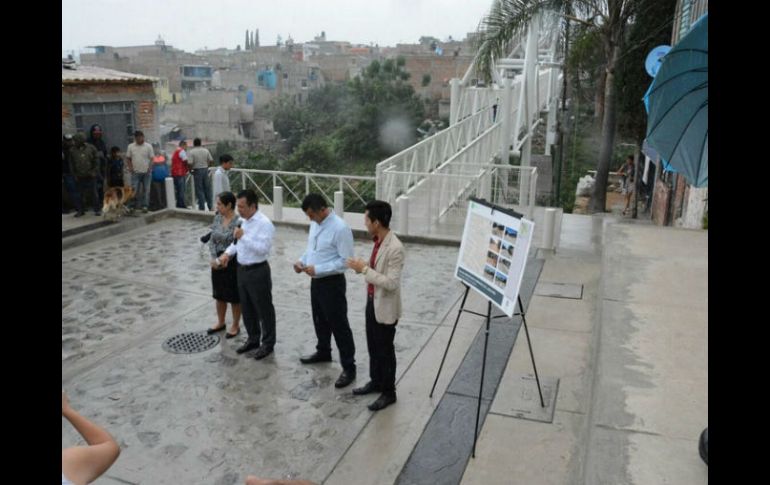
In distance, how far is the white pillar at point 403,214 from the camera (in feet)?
36.0

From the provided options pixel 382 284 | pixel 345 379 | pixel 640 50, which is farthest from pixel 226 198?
pixel 640 50

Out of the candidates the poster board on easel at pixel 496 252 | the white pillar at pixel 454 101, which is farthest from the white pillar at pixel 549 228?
the white pillar at pixel 454 101

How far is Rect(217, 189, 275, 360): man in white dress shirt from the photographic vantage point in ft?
19.5

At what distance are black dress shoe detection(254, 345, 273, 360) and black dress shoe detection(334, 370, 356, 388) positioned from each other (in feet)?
3.13

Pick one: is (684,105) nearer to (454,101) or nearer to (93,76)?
(93,76)

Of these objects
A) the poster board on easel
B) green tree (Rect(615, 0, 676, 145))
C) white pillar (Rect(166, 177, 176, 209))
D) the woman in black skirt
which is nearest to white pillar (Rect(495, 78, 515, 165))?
green tree (Rect(615, 0, 676, 145))

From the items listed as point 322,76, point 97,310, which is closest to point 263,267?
point 97,310

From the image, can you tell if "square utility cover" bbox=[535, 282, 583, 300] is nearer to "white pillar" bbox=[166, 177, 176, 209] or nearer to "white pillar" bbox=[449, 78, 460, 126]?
"white pillar" bbox=[166, 177, 176, 209]

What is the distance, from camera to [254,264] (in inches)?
237

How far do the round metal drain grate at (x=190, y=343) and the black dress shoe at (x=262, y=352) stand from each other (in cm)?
64

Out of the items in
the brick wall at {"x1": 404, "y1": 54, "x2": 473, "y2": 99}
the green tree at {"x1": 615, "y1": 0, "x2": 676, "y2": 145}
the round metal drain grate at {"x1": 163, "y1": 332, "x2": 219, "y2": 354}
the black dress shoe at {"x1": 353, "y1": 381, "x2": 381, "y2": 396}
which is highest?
the brick wall at {"x1": 404, "y1": 54, "x2": 473, "y2": 99}

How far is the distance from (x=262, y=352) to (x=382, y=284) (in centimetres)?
198

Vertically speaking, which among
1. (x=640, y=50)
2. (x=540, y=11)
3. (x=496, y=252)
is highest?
(x=540, y=11)
